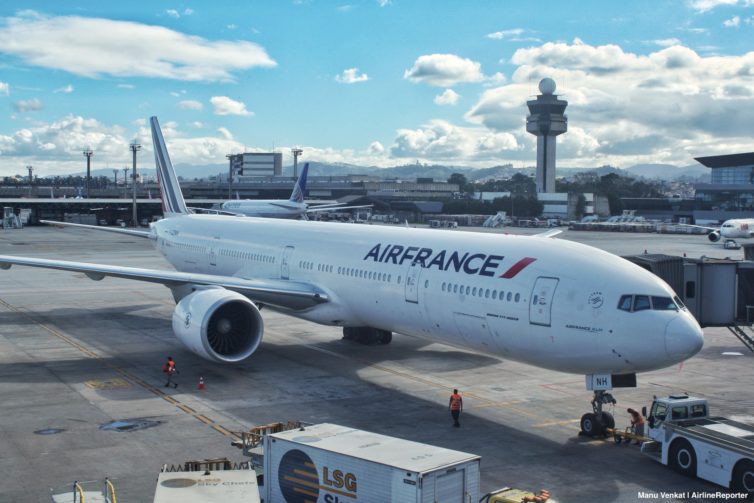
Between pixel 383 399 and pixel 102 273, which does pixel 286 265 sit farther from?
pixel 383 399

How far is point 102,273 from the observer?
2956cm

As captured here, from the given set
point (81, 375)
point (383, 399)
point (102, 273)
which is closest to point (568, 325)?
point (383, 399)

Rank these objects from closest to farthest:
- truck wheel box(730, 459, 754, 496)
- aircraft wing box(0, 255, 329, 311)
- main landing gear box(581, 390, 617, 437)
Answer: truck wheel box(730, 459, 754, 496) → main landing gear box(581, 390, 617, 437) → aircraft wing box(0, 255, 329, 311)

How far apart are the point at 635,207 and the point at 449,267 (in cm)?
16389

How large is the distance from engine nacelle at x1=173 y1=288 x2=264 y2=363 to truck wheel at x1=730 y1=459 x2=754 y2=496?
14.5 m

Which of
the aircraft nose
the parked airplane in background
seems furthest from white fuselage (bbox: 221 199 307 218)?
the aircraft nose

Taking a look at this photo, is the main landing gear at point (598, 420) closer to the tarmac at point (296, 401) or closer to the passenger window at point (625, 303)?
the tarmac at point (296, 401)

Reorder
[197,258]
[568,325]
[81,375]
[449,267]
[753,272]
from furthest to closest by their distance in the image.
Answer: [197,258] → [753,272] → [81,375] → [449,267] → [568,325]

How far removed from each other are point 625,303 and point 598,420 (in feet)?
10.3

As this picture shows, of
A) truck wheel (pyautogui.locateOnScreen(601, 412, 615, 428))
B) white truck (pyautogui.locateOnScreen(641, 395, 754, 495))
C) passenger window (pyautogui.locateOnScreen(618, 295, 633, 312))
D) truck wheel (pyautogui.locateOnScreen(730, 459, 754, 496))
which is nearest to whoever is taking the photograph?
truck wheel (pyautogui.locateOnScreen(730, 459, 754, 496))

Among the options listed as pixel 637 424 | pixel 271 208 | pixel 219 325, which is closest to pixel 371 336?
pixel 219 325

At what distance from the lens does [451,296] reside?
2206 cm

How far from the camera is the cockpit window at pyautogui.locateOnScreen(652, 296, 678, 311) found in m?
18.4

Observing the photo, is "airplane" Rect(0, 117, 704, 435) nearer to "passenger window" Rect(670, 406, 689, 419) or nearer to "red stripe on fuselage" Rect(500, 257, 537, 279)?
"red stripe on fuselage" Rect(500, 257, 537, 279)
